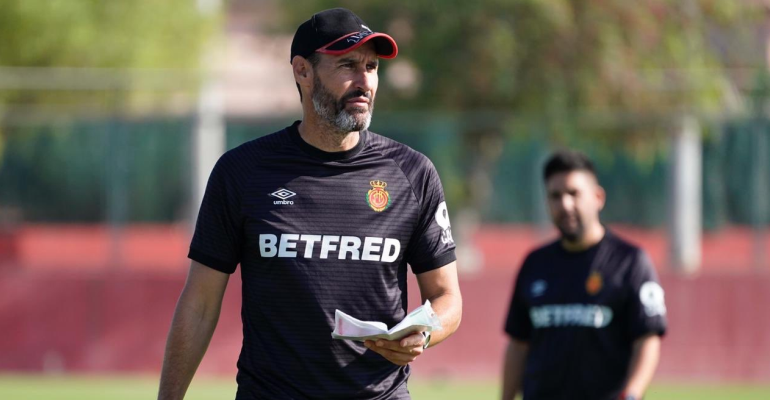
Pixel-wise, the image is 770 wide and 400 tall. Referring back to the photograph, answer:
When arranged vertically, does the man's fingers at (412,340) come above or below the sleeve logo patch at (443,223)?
below

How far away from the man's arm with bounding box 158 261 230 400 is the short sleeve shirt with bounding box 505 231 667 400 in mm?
2453

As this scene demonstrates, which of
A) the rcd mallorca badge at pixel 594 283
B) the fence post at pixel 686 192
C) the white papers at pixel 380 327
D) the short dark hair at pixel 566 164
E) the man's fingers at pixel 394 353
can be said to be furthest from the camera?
the fence post at pixel 686 192

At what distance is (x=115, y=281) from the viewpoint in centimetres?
1569

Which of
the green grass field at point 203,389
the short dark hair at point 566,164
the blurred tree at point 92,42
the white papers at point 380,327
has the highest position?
the blurred tree at point 92,42

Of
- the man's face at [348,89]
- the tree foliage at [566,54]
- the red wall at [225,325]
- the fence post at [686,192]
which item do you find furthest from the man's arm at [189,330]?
the tree foliage at [566,54]

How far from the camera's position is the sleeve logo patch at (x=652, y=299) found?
671 cm

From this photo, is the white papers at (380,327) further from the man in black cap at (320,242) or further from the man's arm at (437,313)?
the man in black cap at (320,242)

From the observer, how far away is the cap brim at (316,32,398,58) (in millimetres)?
4809

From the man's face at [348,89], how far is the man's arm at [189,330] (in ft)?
2.42

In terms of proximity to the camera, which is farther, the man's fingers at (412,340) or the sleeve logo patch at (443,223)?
the sleeve logo patch at (443,223)

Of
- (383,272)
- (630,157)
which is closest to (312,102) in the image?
(383,272)

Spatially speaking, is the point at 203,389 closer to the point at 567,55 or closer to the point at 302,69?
the point at 567,55

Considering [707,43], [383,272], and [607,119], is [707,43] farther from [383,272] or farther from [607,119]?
[383,272]

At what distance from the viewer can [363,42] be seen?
481cm
